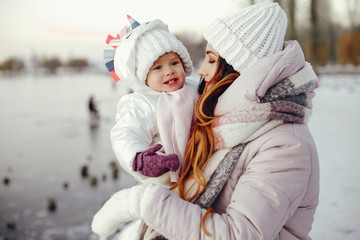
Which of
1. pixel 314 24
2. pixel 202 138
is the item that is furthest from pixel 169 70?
pixel 314 24

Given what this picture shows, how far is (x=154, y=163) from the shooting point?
1.25m

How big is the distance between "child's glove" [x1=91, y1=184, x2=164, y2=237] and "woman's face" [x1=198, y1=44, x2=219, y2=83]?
593 mm

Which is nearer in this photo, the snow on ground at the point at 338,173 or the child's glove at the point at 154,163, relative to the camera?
the child's glove at the point at 154,163

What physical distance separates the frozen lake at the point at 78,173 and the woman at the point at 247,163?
2543mm

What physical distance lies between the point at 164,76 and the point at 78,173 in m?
7.53

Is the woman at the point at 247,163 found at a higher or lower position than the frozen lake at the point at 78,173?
higher

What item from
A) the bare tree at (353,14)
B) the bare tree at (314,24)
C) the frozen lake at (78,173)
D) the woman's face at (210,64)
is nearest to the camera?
the woman's face at (210,64)

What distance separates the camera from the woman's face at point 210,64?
150 centimetres

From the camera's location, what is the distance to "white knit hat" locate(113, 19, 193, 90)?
1.63 metres

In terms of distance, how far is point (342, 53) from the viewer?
84.2 feet

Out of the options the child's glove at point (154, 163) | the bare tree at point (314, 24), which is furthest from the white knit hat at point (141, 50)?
the bare tree at point (314, 24)

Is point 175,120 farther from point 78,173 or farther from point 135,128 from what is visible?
point 78,173

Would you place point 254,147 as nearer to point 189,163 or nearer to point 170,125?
point 189,163

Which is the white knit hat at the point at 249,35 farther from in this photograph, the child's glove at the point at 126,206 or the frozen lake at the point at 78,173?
the frozen lake at the point at 78,173
